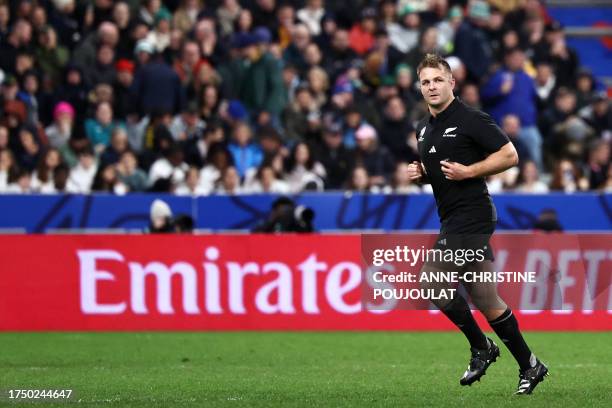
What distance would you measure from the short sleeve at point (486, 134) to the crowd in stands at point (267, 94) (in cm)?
927

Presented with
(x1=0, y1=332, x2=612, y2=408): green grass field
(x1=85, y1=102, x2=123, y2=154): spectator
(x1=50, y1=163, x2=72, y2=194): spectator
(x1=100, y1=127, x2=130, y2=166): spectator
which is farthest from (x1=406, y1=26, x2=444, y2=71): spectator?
(x1=0, y1=332, x2=612, y2=408): green grass field

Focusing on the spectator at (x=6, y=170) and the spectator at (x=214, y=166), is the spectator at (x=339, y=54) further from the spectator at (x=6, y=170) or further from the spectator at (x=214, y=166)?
the spectator at (x=6, y=170)

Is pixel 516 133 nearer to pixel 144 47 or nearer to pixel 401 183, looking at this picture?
pixel 401 183

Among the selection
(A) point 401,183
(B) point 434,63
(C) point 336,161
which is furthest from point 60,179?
(B) point 434,63

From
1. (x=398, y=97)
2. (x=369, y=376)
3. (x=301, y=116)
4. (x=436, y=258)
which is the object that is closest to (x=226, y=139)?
(x=301, y=116)

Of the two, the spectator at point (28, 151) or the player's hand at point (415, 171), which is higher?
the player's hand at point (415, 171)

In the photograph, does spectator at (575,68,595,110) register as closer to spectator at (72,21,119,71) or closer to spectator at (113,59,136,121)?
spectator at (113,59,136,121)

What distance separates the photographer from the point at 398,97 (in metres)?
20.9

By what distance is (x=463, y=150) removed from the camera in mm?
9156

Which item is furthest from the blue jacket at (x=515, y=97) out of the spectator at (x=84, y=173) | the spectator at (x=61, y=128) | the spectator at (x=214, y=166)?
the spectator at (x=61, y=128)

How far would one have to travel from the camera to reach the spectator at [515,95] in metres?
21.0

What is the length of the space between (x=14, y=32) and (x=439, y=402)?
12.8 m

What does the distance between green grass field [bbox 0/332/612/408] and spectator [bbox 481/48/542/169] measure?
6.58 meters

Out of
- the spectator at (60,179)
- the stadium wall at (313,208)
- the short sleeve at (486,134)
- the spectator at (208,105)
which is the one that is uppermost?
the short sleeve at (486,134)
